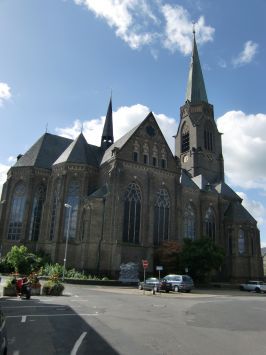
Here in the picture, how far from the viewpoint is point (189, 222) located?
5369 cm

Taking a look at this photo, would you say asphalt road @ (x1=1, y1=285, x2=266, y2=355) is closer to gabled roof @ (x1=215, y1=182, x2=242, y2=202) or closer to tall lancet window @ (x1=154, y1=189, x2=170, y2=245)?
tall lancet window @ (x1=154, y1=189, x2=170, y2=245)

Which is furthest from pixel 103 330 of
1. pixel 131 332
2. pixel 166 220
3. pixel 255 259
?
pixel 255 259

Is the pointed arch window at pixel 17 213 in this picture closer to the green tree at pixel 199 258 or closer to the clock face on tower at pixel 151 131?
the clock face on tower at pixel 151 131

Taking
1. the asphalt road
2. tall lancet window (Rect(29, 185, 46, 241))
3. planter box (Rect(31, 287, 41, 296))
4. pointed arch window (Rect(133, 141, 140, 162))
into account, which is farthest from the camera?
tall lancet window (Rect(29, 185, 46, 241))

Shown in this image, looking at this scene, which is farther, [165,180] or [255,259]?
[255,259]

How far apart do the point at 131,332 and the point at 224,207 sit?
5166 centimetres

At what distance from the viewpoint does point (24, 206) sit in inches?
1882

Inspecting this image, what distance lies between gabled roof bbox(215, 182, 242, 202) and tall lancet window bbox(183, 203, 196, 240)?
28.5 ft

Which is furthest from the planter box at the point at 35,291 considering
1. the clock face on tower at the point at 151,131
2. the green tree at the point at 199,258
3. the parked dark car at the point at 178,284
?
the clock face on tower at the point at 151,131

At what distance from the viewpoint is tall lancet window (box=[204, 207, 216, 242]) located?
2199 inches

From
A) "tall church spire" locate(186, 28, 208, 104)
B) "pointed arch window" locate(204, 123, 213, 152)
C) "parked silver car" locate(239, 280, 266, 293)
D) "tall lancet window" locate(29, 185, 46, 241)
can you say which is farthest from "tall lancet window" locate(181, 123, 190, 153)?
"parked silver car" locate(239, 280, 266, 293)

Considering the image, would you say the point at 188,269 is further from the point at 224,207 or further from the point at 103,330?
→ the point at 103,330

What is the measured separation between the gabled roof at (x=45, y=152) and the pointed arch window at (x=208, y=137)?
1117 inches

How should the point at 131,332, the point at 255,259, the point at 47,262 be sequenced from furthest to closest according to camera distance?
the point at 255,259
the point at 47,262
the point at 131,332
